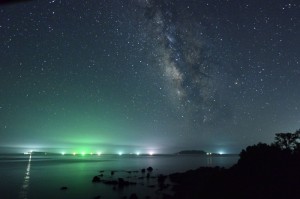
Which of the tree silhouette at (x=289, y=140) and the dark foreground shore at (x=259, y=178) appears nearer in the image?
the dark foreground shore at (x=259, y=178)

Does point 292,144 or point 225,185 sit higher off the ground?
point 292,144

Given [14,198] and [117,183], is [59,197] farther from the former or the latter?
[117,183]

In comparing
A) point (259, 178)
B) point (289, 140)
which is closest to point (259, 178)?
point (259, 178)

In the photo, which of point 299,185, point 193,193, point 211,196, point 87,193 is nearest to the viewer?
point 299,185

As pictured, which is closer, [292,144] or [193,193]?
[193,193]

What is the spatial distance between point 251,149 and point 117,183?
29.9 metres

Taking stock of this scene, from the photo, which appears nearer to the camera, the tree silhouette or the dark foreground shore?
the dark foreground shore

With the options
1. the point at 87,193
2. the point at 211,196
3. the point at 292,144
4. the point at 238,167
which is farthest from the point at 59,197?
the point at 292,144

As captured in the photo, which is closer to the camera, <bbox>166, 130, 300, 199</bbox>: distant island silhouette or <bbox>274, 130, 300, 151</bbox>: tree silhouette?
<bbox>166, 130, 300, 199</bbox>: distant island silhouette

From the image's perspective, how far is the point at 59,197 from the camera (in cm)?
4281

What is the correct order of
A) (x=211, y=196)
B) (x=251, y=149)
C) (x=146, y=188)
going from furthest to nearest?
(x=146, y=188)
(x=251, y=149)
(x=211, y=196)

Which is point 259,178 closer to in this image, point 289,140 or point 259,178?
point 259,178

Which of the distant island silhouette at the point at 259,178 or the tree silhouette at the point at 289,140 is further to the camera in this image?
the tree silhouette at the point at 289,140

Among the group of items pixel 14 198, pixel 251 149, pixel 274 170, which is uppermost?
pixel 251 149
